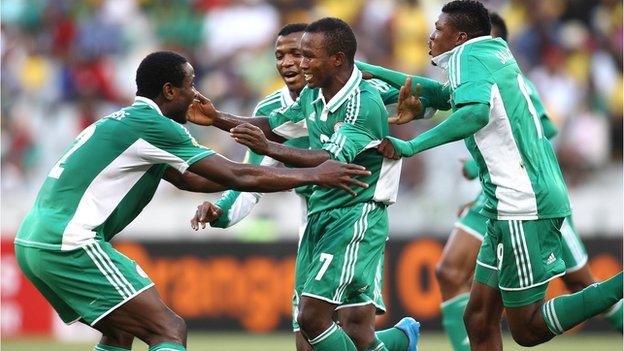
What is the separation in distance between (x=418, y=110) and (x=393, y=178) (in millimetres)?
532

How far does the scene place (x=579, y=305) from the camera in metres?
7.27

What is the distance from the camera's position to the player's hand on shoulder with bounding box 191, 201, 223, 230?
24.9 ft

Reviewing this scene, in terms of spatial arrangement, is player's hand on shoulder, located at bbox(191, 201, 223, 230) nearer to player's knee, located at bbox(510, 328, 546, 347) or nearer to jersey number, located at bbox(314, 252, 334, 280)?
jersey number, located at bbox(314, 252, 334, 280)

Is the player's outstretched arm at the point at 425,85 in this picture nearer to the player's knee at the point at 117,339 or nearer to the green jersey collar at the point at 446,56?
the green jersey collar at the point at 446,56

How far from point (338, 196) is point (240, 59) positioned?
855cm

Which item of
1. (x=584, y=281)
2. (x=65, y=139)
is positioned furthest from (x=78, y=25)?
(x=584, y=281)

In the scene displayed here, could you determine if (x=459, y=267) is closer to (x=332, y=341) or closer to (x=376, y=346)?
(x=376, y=346)

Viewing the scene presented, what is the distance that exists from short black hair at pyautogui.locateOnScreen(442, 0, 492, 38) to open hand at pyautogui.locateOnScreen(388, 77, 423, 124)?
48 centimetres

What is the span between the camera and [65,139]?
15.2 metres

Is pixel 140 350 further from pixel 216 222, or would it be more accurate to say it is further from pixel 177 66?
pixel 177 66

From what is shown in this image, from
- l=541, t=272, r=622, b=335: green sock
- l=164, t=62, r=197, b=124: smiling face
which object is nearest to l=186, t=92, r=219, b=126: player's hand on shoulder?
l=164, t=62, r=197, b=124: smiling face

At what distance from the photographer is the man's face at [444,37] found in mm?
7277

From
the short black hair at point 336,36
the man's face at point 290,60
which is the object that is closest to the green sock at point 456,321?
the man's face at point 290,60

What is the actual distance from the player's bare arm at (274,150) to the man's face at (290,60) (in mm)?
1346
